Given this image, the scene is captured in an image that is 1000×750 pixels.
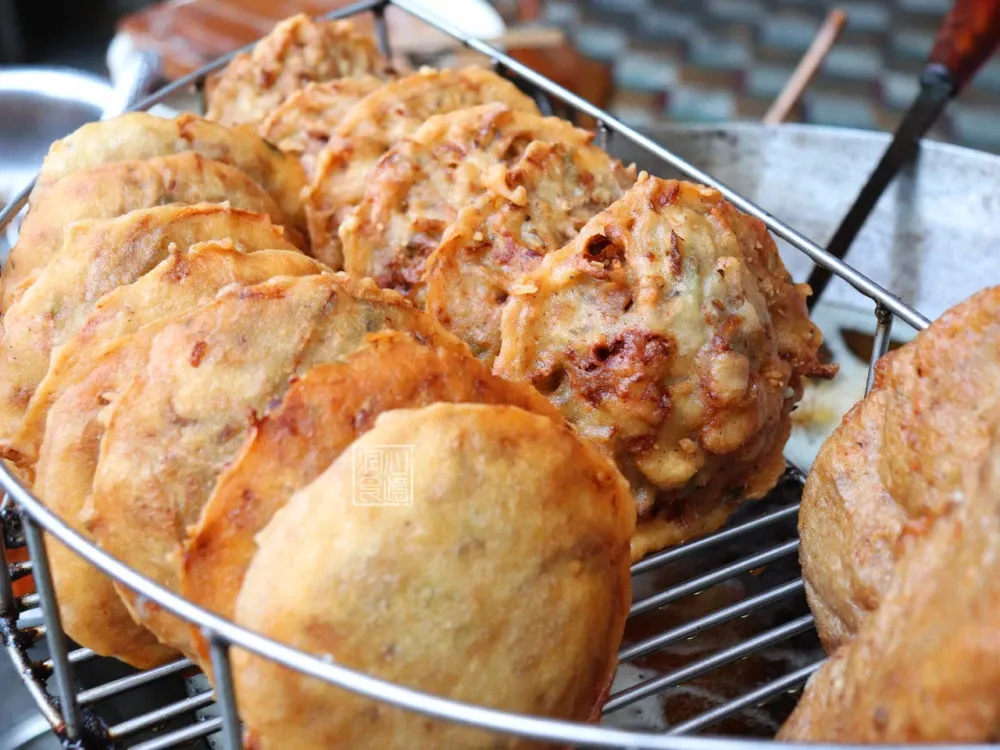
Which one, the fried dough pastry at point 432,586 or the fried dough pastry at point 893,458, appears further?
the fried dough pastry at point 893,458

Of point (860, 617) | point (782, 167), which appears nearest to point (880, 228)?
point (782, 167)

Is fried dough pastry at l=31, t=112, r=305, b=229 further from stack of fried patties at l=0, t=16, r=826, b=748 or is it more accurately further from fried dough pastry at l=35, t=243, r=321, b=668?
fried dough pastry at l=35, t=243, r=321, b=668

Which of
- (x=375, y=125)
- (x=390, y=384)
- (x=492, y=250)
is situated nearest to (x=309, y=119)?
(x=375, y=125)

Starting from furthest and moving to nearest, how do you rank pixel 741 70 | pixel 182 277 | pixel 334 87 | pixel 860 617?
pixel 741 70
pixel 334 87
pixel 182 277
pixel 860 617

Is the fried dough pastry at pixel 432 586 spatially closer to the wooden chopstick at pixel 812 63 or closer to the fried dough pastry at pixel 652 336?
the fried dough pastry at pixel 652 336

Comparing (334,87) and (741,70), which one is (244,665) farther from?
(741,70)

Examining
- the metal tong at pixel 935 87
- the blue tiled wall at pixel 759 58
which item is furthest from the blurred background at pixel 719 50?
the metal tong at pixel 935 87

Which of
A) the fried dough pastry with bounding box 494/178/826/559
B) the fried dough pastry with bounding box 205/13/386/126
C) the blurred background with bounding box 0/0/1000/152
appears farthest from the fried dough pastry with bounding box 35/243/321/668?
the blurred background with bounding box 0/0/1000/152
